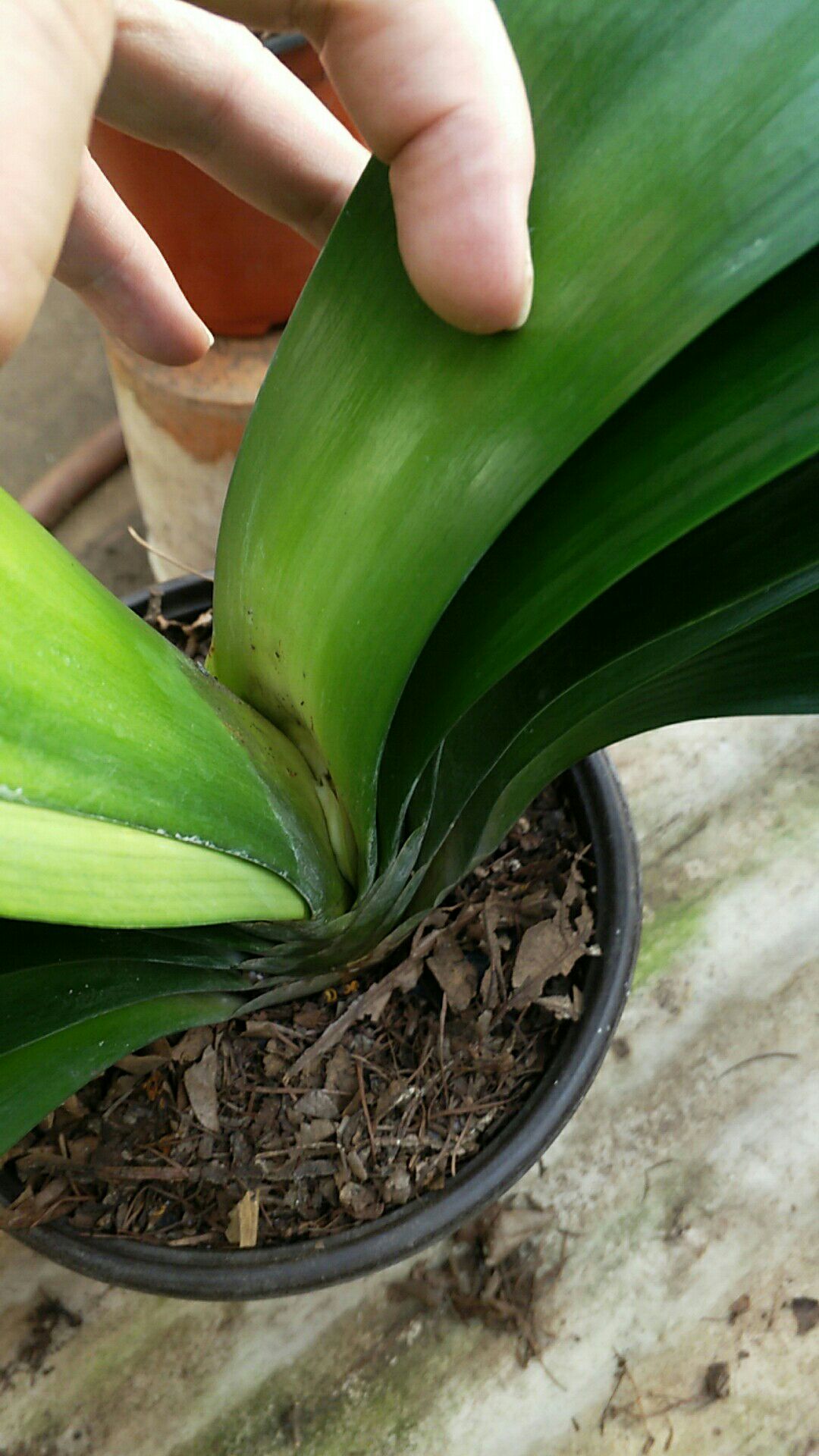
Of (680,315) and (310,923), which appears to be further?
(310,923)

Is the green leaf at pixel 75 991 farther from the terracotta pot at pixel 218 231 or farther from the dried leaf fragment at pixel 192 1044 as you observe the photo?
the terracotta pot at pixel 218 231

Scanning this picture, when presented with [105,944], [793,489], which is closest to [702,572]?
[793,489]

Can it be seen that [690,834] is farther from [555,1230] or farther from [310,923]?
[310,923]

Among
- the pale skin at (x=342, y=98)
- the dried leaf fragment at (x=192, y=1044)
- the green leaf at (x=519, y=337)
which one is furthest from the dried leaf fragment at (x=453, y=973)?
the pale skin at (x=342, y=98)

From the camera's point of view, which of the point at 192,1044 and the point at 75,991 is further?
the point at 192,1044

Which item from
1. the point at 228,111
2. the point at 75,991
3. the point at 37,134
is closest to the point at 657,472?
the point at 37,134

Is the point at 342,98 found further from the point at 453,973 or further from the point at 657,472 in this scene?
the point at 453,973

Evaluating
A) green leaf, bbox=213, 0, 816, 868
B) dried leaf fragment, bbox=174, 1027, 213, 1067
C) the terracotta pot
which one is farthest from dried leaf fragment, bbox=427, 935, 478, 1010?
the terracotta pot
